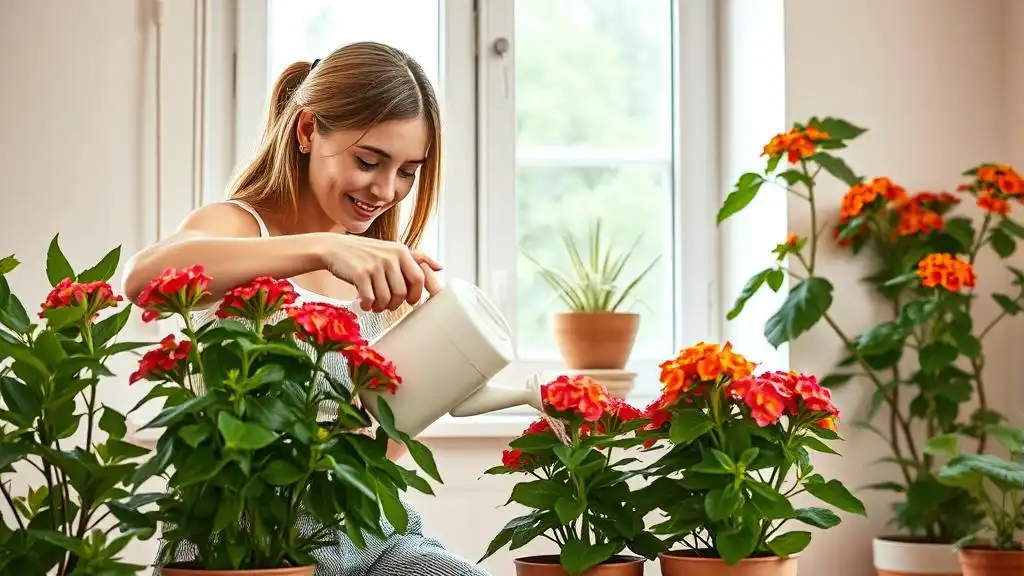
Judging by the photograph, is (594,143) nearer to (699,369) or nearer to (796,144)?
(796,144)

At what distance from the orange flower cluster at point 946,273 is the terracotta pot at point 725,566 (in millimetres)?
1341

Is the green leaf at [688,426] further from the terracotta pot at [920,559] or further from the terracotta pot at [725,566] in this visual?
the terracotta pot at [920,559]

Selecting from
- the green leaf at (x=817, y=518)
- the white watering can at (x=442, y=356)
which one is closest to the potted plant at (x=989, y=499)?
the green leaf at (x=817, y=518)

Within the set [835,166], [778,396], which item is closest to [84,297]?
[778,396]

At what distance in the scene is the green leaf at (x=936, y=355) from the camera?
2.19 meters

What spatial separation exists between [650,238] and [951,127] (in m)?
0.71

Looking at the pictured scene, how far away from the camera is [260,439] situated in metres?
0.76

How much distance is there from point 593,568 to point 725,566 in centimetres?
11

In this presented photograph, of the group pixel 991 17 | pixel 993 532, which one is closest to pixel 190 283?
pixel 993 532

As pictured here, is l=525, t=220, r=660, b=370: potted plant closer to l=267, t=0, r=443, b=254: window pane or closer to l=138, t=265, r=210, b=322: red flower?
l=267, t=0, r=443, b=254: window pane

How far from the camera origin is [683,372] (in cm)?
97

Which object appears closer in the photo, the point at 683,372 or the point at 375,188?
the point at 683,372

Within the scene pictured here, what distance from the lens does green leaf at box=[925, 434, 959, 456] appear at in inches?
82.3

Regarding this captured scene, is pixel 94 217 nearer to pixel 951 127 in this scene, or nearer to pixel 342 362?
pixel 342 362
